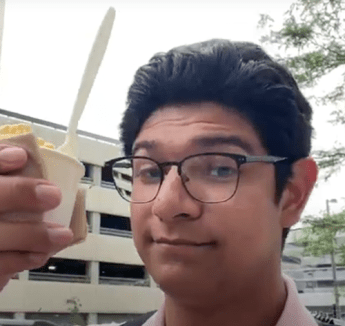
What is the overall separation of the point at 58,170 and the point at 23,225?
0.06 metres

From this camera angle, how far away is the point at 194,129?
26.6 inches

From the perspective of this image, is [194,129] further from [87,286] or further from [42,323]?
[87,286]

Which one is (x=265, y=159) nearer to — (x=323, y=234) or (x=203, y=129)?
(x=203, y=129)

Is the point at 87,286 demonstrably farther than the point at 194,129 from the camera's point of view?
Yes

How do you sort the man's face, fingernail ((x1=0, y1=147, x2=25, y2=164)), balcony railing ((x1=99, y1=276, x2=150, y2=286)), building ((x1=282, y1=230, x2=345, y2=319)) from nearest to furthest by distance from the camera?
1. fingernail ((x1=0, y1=147, x2=25, y2=164))
2. the man's face
3. building ((x1=282, y1=230, x2=345, y2=319))
4. balcony railing ((x1=99, y1=276, x2=150, y2=286))

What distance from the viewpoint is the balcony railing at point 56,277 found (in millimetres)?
9914

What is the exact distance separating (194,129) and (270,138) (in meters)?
0.11

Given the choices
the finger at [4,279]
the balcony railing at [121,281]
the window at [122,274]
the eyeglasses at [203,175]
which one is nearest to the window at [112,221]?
the window at [122,274]

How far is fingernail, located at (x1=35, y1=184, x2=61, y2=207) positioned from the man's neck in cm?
25

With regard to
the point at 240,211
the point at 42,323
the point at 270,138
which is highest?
the point at 270,138

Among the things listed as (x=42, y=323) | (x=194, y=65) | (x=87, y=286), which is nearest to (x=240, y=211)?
(x=194, y=65)

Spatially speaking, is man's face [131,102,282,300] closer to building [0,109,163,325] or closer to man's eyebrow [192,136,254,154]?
man's eyebrow [192,136,254,154]

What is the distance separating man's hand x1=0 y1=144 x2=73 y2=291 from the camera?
0.47 meters

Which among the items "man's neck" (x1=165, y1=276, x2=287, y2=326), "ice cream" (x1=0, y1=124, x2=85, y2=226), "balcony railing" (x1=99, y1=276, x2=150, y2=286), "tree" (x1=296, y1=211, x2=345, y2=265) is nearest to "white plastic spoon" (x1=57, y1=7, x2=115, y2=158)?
"ice cream" (x1=0, y1=124, x2=85, y2=226)
